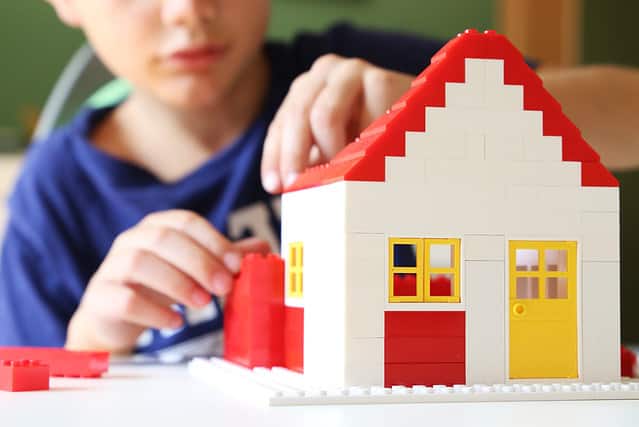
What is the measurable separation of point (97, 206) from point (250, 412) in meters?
0.80

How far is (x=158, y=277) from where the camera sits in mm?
762

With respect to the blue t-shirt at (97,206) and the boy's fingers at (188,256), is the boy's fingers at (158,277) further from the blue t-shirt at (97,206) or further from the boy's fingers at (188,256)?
the blue t-shirt at (97,206)

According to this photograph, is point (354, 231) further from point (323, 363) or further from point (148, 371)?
point (148, 371)

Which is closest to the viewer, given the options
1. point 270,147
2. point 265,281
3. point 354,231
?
point 354,231

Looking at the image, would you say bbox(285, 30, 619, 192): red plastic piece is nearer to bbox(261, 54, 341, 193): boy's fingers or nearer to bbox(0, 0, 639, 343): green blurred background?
bbox(261, 54, 341, 193): boy's fingers

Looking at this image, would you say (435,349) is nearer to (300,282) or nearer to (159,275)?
(300,282)

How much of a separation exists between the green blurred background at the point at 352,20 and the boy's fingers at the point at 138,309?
55.1 inches

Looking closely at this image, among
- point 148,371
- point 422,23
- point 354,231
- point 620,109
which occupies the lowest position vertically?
point 148,371

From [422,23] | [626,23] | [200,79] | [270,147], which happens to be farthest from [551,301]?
[626,23]

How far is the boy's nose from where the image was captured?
36.4 inches

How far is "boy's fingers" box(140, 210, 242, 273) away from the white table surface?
0.66 ft

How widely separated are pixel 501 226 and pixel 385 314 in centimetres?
9

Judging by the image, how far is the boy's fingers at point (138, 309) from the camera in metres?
0.79

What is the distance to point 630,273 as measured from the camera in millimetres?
2506
